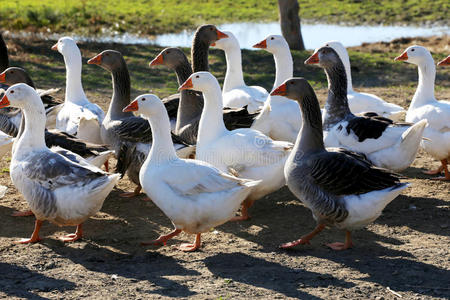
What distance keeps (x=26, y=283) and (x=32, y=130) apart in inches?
60.6

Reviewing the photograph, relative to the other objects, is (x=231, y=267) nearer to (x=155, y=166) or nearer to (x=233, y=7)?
(x=155, y=166)

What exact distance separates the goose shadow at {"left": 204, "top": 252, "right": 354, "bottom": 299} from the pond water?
12.9m

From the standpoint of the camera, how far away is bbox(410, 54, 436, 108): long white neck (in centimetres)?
750

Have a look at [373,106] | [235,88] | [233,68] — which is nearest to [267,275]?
[373,106]

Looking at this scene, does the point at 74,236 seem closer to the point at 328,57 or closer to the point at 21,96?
the point at 21,96

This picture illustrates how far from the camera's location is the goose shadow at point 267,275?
4672 millimetres

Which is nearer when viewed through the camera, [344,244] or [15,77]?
[344,244]

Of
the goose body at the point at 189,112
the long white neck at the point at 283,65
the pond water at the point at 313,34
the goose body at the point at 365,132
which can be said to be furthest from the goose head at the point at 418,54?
the pond water at the point at 313,34

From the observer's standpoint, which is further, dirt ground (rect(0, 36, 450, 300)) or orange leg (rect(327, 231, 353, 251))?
orange leg (rect(327, 231, 353, 251))

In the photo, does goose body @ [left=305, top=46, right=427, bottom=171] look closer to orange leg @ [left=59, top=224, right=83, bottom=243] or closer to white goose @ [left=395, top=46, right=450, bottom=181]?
white goose @ [left=395, top=46, right=450, bottom=181]

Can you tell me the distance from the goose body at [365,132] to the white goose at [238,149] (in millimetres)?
911

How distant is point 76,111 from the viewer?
742 cm

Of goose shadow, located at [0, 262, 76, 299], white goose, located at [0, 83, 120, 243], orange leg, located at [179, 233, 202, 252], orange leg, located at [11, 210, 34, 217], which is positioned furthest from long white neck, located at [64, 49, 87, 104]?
goose shadow, located at [0, 262, 76, 299]

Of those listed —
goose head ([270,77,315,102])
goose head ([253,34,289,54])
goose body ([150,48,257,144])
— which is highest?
goose head ([253,34,289,54])
